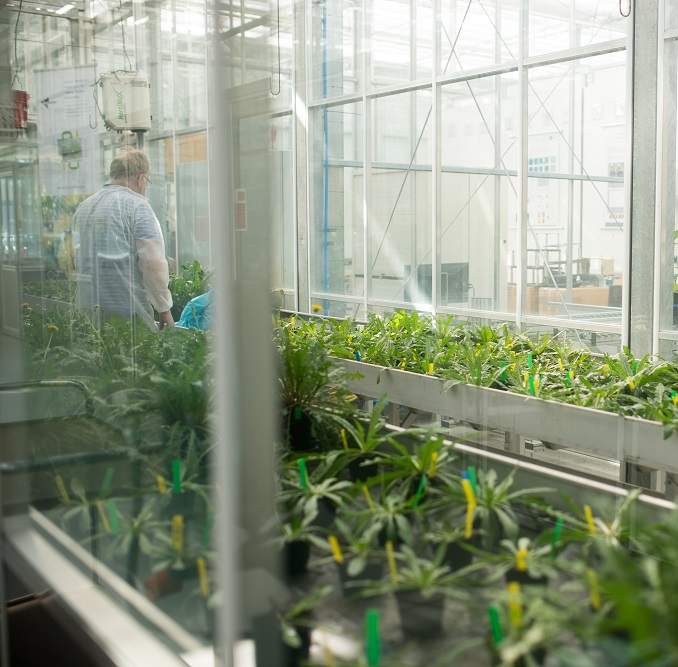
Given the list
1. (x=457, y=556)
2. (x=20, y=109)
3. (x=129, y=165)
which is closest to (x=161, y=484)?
(x=457, y=556)

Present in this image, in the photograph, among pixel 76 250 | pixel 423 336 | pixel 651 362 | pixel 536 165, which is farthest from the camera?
pixel 536 165

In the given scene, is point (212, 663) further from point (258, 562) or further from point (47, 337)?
point (47, 337)

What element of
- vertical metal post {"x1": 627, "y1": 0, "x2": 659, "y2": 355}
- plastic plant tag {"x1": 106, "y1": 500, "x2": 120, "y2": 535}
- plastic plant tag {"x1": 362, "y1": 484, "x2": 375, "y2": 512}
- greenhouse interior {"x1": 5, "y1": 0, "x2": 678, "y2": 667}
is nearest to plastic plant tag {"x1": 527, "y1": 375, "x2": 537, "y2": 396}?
greenhouse interior {"x1": 5, "y1": 0, "x2": 678, "y2": 667}

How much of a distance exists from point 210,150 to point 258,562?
798 millimetres

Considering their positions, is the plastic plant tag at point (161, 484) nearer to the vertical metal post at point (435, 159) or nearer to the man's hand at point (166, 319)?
the man's hand at point (166, 319)

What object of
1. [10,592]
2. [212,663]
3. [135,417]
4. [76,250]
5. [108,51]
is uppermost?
[108,51]

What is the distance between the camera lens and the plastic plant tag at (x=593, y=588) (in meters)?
1.61

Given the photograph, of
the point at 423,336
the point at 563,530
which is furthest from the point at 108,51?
the point at 423,336

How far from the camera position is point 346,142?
26.0ft

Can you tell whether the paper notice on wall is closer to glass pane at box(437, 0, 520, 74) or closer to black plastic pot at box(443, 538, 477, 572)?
black plastic pot at box(443, 538, 477, 572)

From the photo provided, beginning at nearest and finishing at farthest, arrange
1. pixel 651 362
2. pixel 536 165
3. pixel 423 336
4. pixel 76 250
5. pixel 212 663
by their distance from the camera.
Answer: pixel 212 663
pixel 76 250
pixel 651 362
pixel 423 336
pixel 536 165

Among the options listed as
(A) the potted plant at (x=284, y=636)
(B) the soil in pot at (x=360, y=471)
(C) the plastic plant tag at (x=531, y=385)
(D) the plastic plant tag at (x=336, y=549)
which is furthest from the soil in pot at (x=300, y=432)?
(C) the plastic plant tag at (x=531, y=385)

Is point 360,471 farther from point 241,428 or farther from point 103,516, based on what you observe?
point 241,428

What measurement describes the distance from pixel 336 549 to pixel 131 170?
1.13 m
